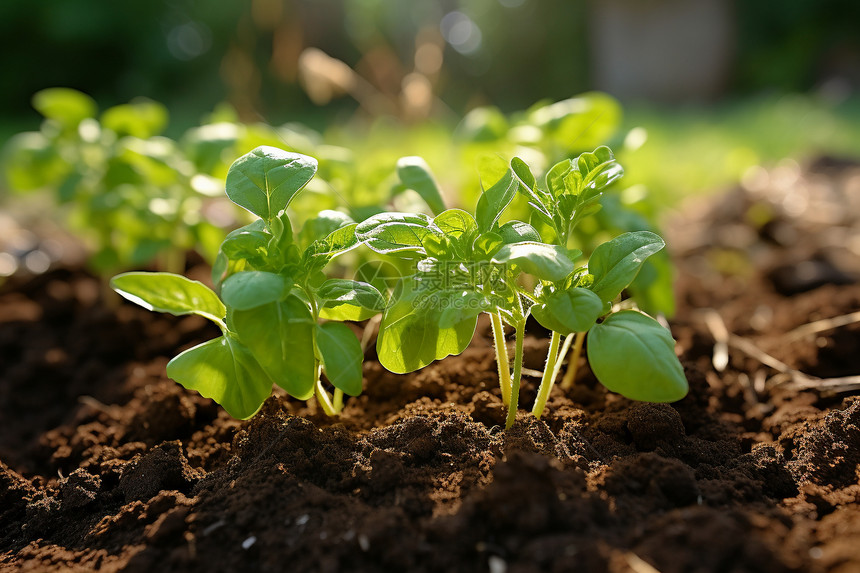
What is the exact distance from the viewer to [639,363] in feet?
3.09

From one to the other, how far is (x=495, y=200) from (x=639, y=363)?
365mm

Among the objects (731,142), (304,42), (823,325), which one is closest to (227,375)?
(823,325)

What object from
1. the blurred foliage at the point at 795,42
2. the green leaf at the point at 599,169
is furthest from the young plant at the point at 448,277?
the blurred foliage at the point at 795,42

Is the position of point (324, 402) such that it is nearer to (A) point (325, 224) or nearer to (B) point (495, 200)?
Result: (A) point (325, 224)

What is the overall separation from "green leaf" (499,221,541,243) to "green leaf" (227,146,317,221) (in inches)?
13.3

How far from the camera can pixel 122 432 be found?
1.43 m

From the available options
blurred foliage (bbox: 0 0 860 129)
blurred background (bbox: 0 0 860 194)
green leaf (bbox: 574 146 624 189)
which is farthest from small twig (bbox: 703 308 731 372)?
blurred foliage (bbox: 0 0 860 129)

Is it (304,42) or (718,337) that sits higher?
(304,42)

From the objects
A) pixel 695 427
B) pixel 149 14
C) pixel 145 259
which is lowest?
pixel 695 427

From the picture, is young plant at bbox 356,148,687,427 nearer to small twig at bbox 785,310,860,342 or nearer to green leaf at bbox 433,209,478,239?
green leaf at bbox 433,209,478,239

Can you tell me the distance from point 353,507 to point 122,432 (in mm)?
Result: 703

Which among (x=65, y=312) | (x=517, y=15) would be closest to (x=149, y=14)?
(x=517, y=15)

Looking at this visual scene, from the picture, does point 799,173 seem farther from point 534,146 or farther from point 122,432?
point 122,432

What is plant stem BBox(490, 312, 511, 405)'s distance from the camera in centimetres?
114
